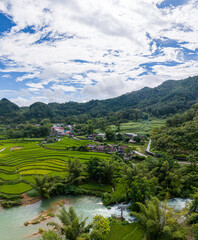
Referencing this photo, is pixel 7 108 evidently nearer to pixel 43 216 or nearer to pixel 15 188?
pixel 15 188

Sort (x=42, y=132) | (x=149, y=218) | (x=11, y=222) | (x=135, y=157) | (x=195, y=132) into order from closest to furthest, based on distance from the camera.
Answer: (x=149, y=218) < (x=11, y=222) < (x=195, y=132) < (x=135, y=157) < (x=42, y=132)

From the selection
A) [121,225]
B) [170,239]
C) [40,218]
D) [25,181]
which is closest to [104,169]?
[121,225]

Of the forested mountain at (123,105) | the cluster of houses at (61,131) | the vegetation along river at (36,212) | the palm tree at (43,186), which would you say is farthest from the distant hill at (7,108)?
the vegetation along river at (36,212)

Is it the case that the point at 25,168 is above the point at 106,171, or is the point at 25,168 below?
below

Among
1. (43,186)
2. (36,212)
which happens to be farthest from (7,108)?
(36,212)

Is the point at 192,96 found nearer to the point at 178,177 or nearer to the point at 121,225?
the point at 178,177

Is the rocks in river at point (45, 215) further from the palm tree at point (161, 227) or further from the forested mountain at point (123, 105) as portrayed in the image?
the forested mountain at point (123, 105)
